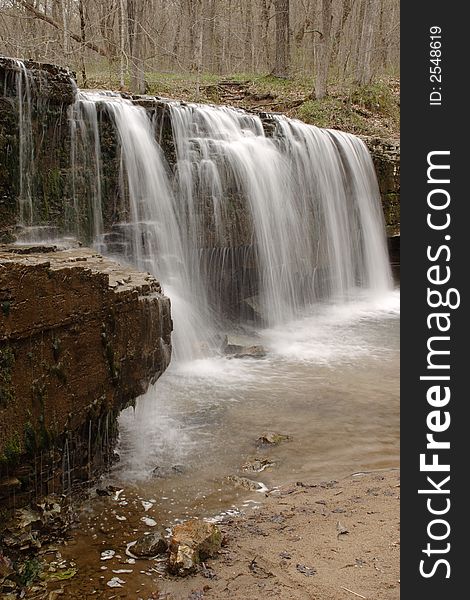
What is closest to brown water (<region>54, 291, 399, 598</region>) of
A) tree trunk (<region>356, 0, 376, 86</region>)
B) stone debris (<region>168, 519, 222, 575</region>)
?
stone debris (<region>168, 519, 222, 575</region>)

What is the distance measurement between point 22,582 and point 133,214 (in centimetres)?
558

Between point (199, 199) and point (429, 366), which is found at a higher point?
point (199, 199)

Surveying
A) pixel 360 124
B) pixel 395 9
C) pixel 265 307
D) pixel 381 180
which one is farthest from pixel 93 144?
pixel 395 9

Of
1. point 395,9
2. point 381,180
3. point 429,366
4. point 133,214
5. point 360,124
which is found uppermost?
point 395,9

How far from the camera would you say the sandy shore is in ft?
9.22

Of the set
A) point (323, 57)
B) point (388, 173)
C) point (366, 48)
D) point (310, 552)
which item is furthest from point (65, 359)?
point (366, 48)

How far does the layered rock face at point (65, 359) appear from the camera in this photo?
10.6ft

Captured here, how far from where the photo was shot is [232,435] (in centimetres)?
521

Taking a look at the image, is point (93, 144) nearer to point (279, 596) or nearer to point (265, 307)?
point (265, 307)

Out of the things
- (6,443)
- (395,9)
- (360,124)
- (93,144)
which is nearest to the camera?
(6,443)

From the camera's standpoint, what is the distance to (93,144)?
741 centimetres

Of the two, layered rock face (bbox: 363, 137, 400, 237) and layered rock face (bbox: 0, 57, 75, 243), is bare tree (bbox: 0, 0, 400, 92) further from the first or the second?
layered rock face (bbox: 0, 57, 75, 243)

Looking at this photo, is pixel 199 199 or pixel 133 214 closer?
pixel 133 214

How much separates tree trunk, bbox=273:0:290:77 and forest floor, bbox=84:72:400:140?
47 centimetres
